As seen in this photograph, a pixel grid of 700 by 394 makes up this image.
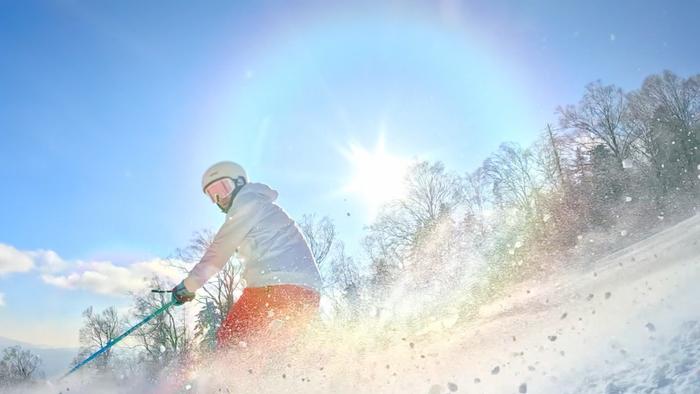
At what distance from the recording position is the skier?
3408 millimetres

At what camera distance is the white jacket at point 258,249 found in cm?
349

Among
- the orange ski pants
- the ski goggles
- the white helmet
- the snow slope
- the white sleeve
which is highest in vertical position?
the white helmet

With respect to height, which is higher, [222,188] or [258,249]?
[222,188]

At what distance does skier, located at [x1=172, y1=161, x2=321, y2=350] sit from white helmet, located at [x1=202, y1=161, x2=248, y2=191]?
0.20m

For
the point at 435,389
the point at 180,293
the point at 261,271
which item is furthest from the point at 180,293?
the point at 435,389

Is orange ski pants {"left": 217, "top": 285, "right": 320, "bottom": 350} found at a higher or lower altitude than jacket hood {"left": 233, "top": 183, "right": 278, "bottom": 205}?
lower

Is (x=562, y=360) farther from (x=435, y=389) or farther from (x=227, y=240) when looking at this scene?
(x=227, y=240)

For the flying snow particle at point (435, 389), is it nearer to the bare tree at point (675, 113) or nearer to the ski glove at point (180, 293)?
the ski glove at point (180, 293)

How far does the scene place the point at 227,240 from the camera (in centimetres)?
357

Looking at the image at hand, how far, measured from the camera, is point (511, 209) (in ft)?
108

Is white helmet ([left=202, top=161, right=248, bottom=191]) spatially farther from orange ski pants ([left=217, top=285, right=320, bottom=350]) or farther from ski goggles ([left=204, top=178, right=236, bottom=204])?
orange ski pants ([left=217, top=285, right=320, bottom=350])

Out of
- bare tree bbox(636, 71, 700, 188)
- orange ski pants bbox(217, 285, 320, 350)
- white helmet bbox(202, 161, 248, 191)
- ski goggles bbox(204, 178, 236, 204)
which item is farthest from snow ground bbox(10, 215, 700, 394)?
bare tree bbox(636, 71, 700, 188)

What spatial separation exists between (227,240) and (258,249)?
0.27 meters

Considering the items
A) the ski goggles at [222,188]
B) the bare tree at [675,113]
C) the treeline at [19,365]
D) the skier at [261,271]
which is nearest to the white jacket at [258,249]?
the skier at [261,271]
